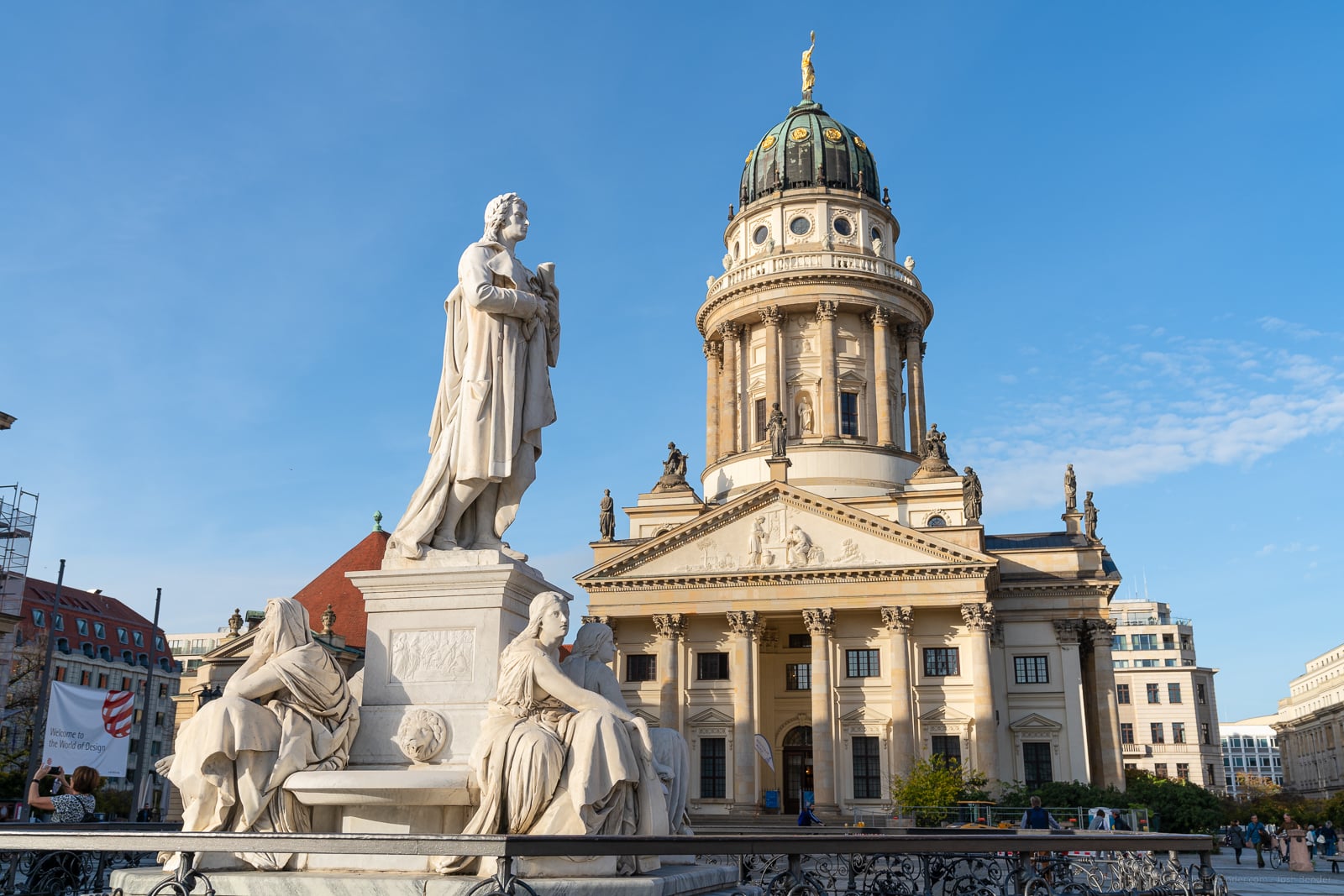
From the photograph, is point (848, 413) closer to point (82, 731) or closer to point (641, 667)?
point (641, 667)

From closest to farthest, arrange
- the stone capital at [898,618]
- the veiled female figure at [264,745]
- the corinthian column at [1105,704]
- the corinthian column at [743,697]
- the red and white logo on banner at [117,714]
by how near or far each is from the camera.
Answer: the veiled female figure at [264,745]
the red and white logo on banner at [117,714]
the stone capital at [898,618]
the corinthian column at [743,697]
the corinthian column at [1105,704]

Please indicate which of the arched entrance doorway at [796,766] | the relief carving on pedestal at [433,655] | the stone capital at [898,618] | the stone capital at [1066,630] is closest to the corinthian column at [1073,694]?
the stone capital at [1066,630]

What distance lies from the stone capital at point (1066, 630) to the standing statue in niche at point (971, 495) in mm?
6637

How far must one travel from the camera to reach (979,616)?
50938 millimetres

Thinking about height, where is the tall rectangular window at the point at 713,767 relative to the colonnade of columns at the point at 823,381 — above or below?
below

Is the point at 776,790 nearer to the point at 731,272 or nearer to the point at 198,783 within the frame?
the point at 731,272

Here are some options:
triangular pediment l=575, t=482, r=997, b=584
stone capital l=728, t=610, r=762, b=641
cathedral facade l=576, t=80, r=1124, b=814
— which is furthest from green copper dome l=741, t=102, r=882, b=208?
stone capital l=728, t=610, r=762, b=641

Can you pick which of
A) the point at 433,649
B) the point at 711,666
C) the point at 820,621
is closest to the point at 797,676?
the point at 711,666

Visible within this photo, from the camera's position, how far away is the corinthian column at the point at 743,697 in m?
52.0

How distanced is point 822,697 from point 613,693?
4680 centimetres

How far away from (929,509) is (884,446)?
5.24 meters

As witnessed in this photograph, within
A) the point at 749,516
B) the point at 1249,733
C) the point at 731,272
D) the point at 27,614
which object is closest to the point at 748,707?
the point at 749,516

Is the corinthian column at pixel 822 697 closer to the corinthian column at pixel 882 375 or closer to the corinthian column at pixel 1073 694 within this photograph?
the corinthian column at pixel 1073 694

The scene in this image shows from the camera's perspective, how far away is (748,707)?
2085 inches
